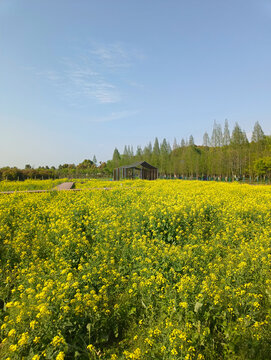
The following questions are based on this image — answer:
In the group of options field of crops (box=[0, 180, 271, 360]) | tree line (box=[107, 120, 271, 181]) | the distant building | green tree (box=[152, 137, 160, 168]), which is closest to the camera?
field of crops (box=[0, 180, 271, 360])

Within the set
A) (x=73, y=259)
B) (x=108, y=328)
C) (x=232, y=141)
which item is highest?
(x=232, y=141)

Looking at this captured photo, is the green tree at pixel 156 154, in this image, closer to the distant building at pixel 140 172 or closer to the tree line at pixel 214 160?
the tree line at pixel 214 160

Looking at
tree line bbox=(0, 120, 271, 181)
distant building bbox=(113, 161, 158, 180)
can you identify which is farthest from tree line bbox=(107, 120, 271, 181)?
distant building bbox=(113, 161, 158, 180)

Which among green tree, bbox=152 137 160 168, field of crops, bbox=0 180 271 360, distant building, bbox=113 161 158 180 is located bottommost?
field of crops, bbox=0 180 271 360

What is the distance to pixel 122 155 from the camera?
71.2 meters

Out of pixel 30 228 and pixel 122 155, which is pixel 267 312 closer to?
pixel 30 228

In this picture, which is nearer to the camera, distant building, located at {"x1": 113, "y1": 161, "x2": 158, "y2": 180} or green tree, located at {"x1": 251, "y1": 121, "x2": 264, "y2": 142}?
distant building, located at {"x1": 113, "y1": 161, "x2": 158, "y2": 180}

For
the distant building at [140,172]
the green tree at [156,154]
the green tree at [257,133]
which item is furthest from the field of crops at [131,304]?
the green tree at [156,154]

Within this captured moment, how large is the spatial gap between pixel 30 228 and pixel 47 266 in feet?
7.37

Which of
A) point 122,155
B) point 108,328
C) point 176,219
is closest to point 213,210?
point 176,219

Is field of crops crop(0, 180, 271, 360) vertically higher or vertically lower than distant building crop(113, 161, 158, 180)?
lower

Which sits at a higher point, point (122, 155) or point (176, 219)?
point (122, 155)

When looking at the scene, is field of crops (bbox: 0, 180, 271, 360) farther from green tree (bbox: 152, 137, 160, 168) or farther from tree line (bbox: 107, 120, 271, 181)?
green tree (bbox: 152, 137, 160, 168)

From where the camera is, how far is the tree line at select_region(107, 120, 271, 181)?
137ft
